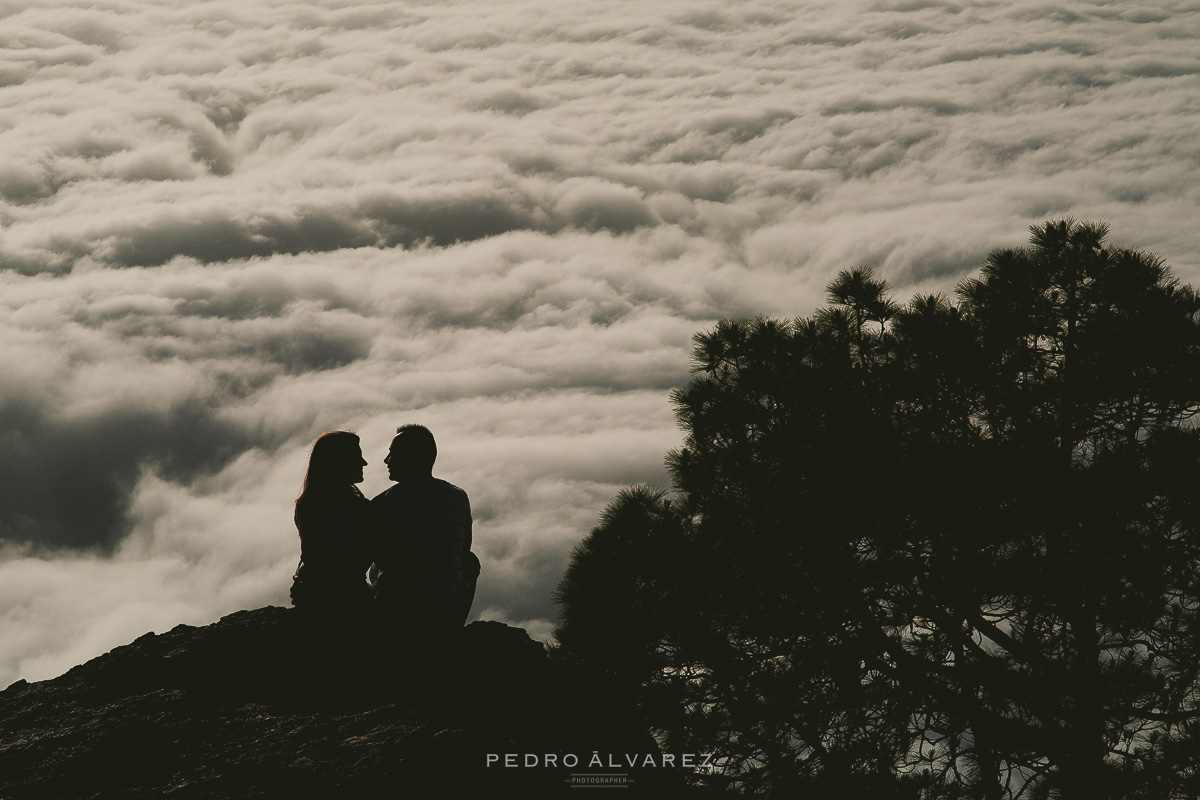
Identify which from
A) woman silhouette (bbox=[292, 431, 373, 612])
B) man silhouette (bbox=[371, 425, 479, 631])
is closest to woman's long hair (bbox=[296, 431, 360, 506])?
woman silhouette (bbox=[292, 431, 373, 612])

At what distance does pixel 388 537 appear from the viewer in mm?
5113

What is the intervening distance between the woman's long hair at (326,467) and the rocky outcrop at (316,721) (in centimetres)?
81

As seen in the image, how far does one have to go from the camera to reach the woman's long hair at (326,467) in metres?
5.17

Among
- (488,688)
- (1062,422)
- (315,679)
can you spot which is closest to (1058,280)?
(1062,422)

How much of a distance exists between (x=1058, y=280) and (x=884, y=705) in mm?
4379

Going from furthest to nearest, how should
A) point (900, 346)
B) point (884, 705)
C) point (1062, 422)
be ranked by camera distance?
point (900, 346) < point (1062, 422) < point (884, 705)

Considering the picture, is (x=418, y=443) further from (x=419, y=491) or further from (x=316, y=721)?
(x=316, y=721)

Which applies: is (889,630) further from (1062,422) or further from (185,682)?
(185,682)

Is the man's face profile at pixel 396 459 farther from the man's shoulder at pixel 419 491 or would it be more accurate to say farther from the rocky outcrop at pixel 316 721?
the rocky outcrop at pixel 316 721

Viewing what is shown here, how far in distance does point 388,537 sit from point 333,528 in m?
0.32

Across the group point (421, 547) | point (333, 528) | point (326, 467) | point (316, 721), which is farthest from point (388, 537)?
point (316, 721)

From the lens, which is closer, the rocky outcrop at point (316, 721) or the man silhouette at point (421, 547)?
the rocky outcrop at point (316, 721)

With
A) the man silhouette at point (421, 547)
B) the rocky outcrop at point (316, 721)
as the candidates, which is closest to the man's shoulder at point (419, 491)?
the man silhouette at point (421, 547)

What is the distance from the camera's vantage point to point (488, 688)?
4801 millimetres
